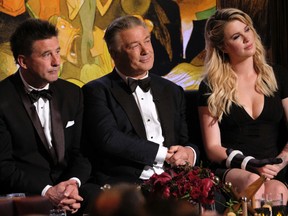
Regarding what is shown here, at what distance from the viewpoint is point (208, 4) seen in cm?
520

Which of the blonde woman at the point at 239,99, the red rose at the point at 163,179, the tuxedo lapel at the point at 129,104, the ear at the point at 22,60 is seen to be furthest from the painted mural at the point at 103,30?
the red rose at the point at 163,179

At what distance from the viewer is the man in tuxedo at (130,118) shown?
3619 mm

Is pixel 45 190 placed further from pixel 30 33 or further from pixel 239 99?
pixel 239 99

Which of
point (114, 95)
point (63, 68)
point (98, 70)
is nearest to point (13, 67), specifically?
point (63, 68)

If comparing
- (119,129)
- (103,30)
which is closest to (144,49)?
(119,129)

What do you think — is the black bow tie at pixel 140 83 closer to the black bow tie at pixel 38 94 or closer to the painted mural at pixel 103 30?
the black bow tie at pixel 38 94

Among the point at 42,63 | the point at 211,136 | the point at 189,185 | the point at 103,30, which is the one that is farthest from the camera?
the point at 103,30

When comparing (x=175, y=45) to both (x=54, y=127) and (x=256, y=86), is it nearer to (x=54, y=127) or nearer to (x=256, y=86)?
(x=256, y=86)

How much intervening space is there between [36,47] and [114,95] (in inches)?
22.6

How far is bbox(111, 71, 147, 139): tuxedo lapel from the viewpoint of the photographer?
3.70 metres

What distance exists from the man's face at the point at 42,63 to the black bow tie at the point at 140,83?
1.56 feet

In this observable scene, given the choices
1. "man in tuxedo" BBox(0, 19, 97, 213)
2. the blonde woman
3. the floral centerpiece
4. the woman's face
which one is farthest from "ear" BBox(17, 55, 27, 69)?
the floral centerpiece

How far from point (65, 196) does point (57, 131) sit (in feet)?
1.48

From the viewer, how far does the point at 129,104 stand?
3.72 metres
